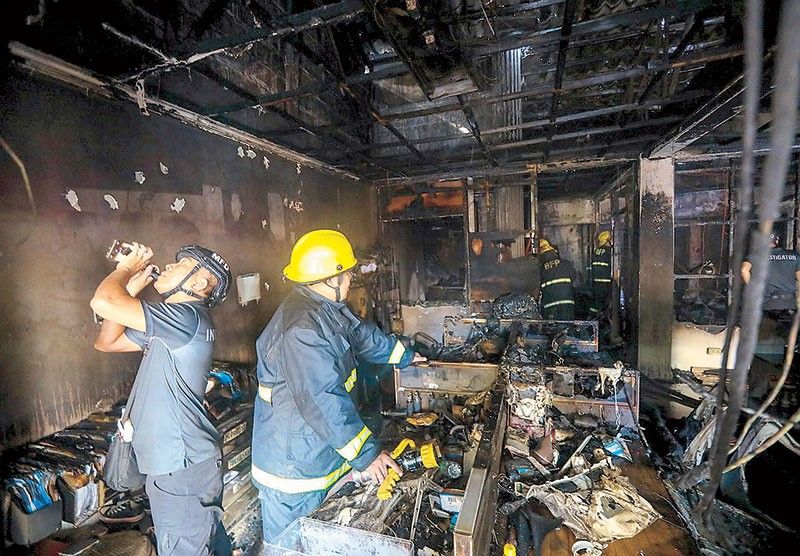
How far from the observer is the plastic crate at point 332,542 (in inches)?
70.4

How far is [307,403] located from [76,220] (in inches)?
79.8

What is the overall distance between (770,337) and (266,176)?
25.4ft

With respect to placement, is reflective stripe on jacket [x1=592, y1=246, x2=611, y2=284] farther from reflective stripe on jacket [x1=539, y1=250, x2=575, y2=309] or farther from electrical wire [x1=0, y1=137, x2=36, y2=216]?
electrical wire [x1=0, y1=137, x2=36, y2=216]

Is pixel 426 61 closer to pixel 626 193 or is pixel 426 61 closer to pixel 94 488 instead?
pixel 94 488

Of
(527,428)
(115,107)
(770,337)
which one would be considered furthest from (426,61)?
(770,337)

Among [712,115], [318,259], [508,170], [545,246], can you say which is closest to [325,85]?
[318,259]

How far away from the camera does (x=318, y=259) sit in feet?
9.00

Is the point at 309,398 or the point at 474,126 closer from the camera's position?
the point at 309,398

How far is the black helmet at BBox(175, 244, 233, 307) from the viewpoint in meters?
2.52

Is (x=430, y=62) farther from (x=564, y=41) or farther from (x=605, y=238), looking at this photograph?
(x=605, y=238)

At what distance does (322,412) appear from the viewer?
7.46 feet

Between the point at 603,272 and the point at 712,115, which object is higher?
the point at 712,115

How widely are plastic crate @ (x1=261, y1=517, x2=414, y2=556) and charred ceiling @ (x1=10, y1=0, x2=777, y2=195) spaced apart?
2.75m

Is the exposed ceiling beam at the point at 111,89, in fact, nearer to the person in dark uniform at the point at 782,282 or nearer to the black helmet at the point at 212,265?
the black helmet at the point at 212,265
